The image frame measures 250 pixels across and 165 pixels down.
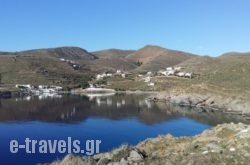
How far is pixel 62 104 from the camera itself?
125 meters

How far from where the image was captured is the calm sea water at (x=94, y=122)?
6506 centimetres

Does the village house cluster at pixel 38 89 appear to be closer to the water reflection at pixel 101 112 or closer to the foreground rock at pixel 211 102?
the water reflection at pixel 101 112

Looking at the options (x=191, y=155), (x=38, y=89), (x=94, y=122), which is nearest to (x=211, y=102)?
(x=94, y=122)

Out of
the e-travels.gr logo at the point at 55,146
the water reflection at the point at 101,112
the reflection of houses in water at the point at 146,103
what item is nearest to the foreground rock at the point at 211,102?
the water reflection at the point at 101,112

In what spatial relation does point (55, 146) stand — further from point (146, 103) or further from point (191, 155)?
point (146, 103)

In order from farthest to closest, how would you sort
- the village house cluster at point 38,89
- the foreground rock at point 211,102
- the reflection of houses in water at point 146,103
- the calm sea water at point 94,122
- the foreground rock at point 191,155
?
1. the village house cluster at point 38,89
2. the reflection of houses in water at point 146,103
3. the foreground rock at point 211,102
4. the calm sea water at point 94,122
5. the foreground rock at point 191,155

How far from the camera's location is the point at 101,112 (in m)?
108

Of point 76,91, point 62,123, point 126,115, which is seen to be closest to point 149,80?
point 76,91

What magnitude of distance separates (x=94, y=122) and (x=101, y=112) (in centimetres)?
1846

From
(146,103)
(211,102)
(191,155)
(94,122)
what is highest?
(191,155)

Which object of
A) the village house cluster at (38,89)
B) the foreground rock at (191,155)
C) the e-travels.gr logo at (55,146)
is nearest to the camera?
the foreground rock at (191,155)

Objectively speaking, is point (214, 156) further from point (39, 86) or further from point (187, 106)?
point (39, 86)

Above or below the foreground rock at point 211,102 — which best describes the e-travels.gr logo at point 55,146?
below

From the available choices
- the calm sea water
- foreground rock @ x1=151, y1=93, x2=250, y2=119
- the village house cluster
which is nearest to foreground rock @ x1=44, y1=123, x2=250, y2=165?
the calm sea water
